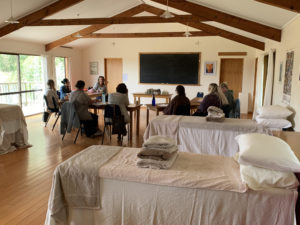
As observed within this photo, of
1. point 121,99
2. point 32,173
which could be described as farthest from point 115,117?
point 32,173

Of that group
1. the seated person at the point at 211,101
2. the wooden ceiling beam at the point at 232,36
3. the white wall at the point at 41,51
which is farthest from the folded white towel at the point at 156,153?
the white wall at the point at 41,51

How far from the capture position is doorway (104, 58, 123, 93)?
9.64 m

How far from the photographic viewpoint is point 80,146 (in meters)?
4.66

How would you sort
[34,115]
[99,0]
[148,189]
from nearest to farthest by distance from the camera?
[148,189]
[99,0]
[34,115]

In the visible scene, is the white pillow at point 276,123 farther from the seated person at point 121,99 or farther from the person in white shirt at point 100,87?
the person in white shirt at point 100,87

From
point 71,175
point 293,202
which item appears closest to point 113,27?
point 71,175

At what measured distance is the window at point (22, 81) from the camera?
22.3ft

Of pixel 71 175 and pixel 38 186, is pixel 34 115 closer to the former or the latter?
pixel 38 186

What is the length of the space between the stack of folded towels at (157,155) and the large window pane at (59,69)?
7.74m

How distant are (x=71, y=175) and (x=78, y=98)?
3118 mm

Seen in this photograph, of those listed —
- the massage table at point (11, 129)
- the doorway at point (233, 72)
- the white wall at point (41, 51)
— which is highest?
the white wall at point (41, 51)

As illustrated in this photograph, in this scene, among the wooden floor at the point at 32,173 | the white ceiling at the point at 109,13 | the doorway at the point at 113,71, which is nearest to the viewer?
the wooden floor at the point at 32,173

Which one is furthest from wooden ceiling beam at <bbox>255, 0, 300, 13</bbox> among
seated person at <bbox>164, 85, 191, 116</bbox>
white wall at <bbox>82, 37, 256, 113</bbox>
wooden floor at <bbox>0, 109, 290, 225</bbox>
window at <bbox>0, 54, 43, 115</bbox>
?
window at <bbox>0, 54, 43, 115</bbox>

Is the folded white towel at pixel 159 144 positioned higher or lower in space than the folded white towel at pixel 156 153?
higher
